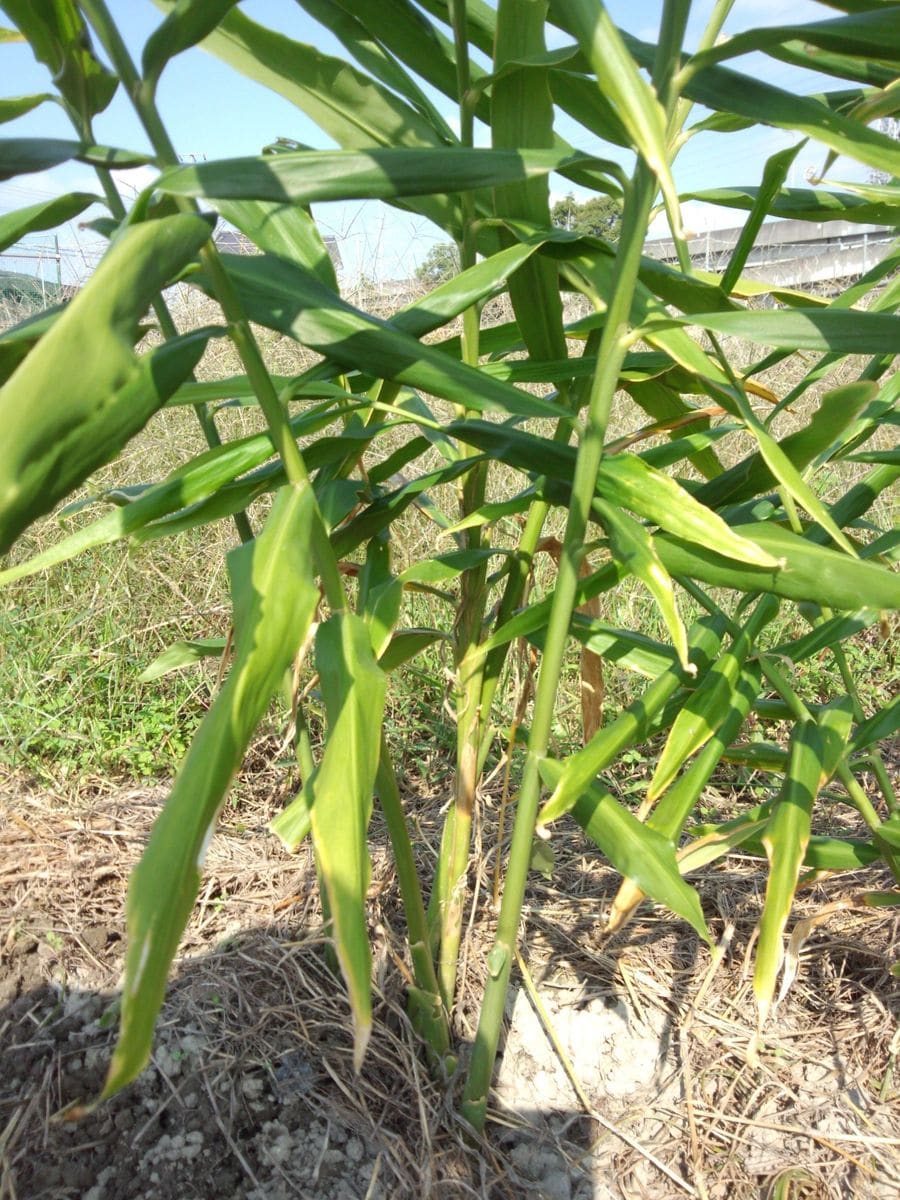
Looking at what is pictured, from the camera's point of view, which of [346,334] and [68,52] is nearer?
[68,52]

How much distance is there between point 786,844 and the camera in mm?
801

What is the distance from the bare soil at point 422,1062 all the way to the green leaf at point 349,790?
19.9 inches

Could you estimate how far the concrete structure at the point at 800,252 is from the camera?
4.53 meters

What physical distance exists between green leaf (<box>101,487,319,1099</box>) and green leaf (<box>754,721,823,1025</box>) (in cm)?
48

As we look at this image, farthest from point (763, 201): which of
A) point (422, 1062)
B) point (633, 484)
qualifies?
point (422, 1062)

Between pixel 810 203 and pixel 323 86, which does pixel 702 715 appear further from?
pixel 323 86

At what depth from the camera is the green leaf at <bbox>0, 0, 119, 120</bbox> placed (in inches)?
21.0

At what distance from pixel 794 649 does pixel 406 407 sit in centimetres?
48

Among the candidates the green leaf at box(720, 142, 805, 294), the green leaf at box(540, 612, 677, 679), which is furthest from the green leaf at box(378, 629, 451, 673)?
the green leaf at box(720, 142, 805, 294)

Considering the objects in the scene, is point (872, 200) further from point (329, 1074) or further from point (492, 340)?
point (329, 1074)

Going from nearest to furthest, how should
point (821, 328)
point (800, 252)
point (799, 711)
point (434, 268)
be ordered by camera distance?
1. point (821, 328)
2. point (799, 711)
3. point (434, 268)
4. point (800, 252)

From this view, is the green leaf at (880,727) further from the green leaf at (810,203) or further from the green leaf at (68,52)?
the green leaf at (68,52)

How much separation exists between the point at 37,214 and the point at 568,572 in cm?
45

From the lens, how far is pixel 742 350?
3613 millimetres
